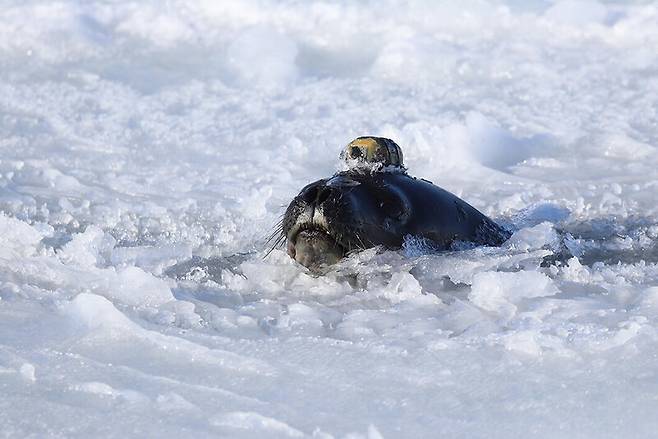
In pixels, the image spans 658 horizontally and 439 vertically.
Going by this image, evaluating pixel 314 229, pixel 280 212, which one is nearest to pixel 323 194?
pixel 314 229

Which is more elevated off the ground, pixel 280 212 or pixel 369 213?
pixel 369 213

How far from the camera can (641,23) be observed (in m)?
12.4

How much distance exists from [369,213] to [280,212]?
1837 millimetres

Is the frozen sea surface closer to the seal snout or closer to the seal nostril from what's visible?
the seal snout

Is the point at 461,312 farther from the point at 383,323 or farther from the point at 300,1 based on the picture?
the point at 300,1

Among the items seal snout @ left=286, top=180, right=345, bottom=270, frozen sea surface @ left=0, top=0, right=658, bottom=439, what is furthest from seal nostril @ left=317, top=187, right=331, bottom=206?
frozen sea surface @ left=0, top=0, right=658, bottom=439

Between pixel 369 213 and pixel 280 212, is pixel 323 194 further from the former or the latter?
pixel 280 212

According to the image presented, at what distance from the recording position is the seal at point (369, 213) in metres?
3.71

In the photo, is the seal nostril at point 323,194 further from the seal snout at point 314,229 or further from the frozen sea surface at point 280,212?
the frozen sea surface at point 280,212

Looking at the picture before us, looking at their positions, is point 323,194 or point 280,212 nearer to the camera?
point 323,194

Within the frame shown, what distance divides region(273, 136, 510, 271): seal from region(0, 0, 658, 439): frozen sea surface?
10 cm

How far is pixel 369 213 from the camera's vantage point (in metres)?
3.79

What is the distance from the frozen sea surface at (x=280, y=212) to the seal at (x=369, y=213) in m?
0.10

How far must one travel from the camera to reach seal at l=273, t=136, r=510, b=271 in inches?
146
